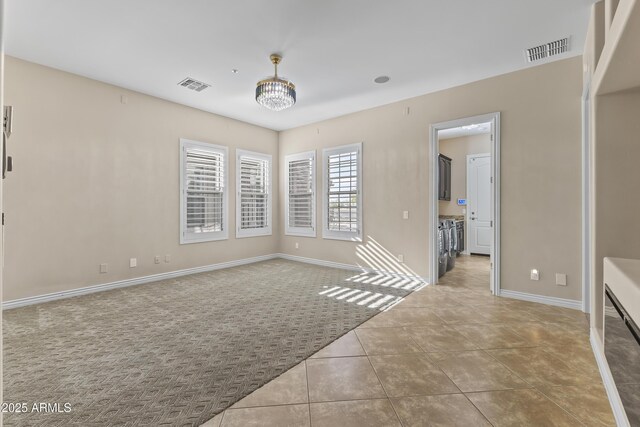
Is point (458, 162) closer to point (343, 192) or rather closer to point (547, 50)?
point (343, 192)

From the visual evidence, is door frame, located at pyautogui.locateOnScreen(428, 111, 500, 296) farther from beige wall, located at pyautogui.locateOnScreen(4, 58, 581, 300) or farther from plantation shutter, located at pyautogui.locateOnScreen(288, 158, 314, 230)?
plantation shutter, located at pyautogui.locateOnScreen(288, 158, 314, 230)

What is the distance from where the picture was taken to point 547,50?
10.8ft

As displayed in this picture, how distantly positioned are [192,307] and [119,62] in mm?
3036

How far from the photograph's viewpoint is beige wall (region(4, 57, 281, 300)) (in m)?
3.55

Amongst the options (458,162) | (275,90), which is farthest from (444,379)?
(458,162)

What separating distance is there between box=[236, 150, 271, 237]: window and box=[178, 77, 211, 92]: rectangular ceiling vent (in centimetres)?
164

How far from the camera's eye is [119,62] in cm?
362

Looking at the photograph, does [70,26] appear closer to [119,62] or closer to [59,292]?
[119,62]

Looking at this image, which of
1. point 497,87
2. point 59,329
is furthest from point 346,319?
point 497,87

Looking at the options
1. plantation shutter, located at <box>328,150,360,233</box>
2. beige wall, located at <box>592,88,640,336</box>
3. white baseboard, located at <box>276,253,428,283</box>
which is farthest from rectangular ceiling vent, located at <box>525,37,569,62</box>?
white baseboard, located at <box>276,253,428,283</box>

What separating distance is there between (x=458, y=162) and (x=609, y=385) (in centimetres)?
619

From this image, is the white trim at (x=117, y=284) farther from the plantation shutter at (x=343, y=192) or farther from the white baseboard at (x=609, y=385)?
the white baseboard at (x=609, y=385)

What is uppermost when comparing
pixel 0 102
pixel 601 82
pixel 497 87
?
pixel 497 87

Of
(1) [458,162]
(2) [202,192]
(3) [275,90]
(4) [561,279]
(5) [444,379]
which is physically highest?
(3) [275,90]
